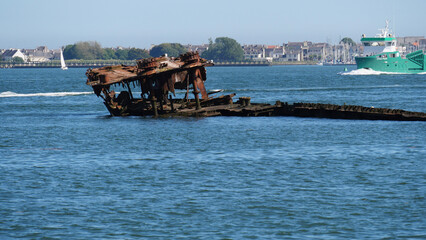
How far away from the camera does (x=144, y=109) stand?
48.9 m

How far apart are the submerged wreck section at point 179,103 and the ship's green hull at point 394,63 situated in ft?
327

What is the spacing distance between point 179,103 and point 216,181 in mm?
26954

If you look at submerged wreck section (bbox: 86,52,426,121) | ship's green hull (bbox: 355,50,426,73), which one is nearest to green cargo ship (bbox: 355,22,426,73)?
ship's green hull (bbox: 355,50,426,73)

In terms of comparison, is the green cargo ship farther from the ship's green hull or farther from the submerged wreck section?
the submerged wreck section

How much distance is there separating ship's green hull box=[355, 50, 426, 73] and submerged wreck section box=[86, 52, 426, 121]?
327ft

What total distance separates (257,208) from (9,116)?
126ft

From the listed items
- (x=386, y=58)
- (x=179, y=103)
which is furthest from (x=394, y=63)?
(x=179, y=103)

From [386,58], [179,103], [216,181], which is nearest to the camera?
[216,181]

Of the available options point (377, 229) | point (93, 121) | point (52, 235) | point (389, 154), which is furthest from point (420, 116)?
point (52, 235)

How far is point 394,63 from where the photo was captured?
5674 inches

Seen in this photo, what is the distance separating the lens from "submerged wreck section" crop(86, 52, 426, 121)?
4541cm

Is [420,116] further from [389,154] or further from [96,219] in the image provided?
[96,219]

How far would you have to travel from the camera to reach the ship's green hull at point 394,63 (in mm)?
143625

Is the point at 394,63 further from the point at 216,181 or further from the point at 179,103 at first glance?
the point at 216,181
